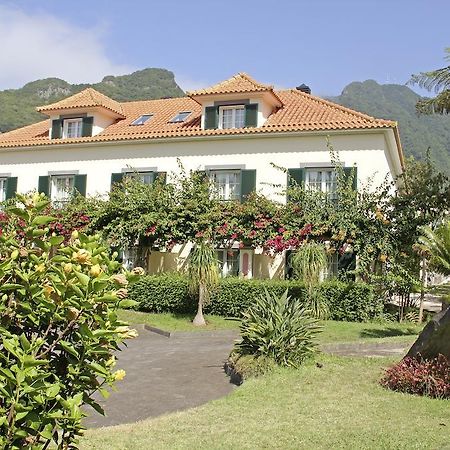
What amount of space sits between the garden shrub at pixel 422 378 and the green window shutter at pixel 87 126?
23029 millimetres

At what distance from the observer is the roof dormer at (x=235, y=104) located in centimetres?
2547

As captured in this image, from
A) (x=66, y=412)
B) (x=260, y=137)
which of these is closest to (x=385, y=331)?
(x=260, y=137)

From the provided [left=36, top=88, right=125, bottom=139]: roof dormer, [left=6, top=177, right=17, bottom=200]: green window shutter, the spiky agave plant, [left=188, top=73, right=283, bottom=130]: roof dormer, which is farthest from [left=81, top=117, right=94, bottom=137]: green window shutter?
the spiky agave plant

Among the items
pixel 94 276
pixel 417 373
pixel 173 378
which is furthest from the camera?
pixel 173 378

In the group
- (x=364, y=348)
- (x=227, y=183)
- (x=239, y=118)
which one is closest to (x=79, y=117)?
(x=239, y=118)

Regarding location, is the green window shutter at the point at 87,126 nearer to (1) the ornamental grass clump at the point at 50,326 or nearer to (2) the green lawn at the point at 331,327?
(2) the green lawn at the point at 331,327

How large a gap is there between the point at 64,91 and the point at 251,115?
4797 centimetres

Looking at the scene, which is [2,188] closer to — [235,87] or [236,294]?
[235,87]

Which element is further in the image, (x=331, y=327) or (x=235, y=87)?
(x=235, y=87)

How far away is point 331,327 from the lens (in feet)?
57.2

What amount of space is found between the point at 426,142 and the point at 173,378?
94623mm

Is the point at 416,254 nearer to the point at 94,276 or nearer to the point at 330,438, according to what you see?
the point at 330,438

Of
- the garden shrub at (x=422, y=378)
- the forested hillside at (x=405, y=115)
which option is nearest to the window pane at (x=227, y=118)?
the garden shrub at (x=422, y=378)

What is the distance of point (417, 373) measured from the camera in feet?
28.0
